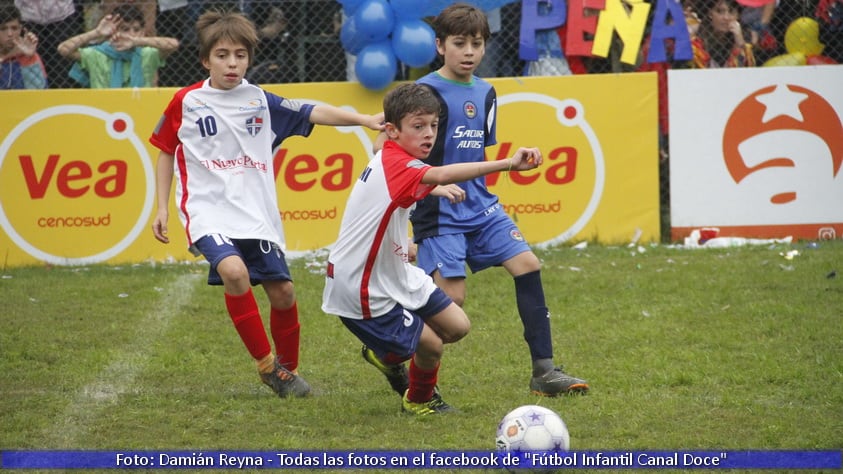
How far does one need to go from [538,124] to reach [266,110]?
4.76 m

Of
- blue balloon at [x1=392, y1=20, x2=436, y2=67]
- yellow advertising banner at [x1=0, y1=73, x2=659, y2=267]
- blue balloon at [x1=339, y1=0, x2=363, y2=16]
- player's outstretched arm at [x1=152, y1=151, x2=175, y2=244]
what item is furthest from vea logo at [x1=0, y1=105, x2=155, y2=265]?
player's outstretched arm at [x1=152, y1=151, x2=175, y2=244]

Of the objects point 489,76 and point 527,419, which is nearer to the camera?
point 527,419

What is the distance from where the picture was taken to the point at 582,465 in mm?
4320

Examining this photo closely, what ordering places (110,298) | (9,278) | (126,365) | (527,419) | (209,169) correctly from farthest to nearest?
(9,278) < (110,298) < (126,365) < (209,169) < (527,419)

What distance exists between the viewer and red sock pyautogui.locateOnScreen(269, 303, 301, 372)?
5762 mm

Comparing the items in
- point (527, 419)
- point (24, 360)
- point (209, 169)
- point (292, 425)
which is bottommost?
point (24, 360)

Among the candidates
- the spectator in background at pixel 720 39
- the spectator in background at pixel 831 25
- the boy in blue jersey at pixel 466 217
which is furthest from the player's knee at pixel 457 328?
the spectator in background at pixel 831 25

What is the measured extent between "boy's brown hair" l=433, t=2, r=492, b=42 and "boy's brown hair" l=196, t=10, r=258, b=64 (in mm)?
931

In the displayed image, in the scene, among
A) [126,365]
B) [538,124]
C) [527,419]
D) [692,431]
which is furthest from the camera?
[538,124]

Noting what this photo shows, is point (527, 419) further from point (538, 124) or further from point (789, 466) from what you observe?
point (538, 124)

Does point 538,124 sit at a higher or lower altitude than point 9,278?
higher

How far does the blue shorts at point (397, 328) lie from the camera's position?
5012 mm

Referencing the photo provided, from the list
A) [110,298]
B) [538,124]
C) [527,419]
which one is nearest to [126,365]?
[110,298]

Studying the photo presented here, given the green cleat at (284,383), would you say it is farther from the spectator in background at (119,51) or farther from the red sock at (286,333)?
the spectator in background at (119,51)
